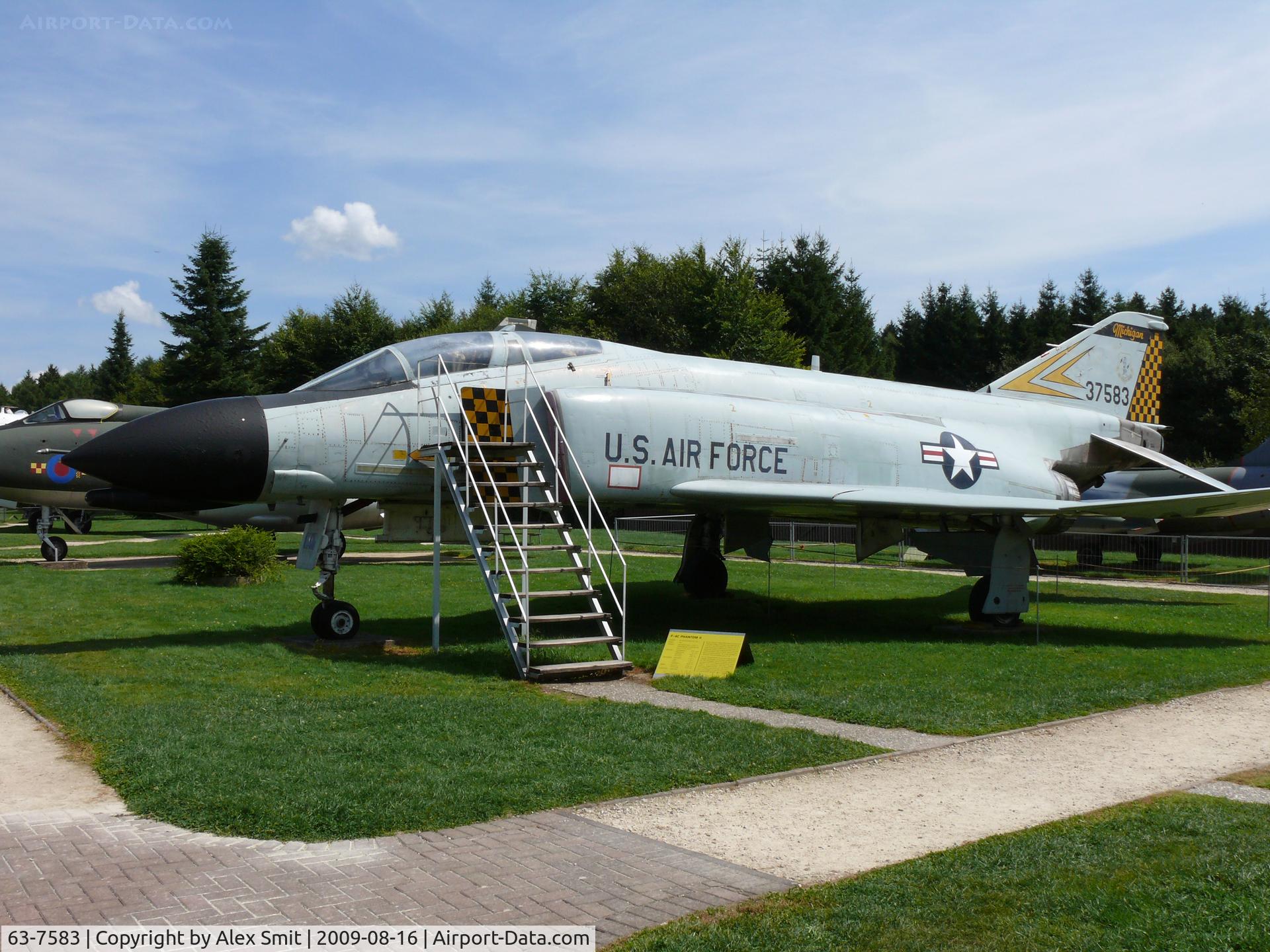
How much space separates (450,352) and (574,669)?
164 inches

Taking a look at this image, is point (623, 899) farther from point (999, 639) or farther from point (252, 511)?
point (252, 511)

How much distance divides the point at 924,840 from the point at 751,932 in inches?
62.8

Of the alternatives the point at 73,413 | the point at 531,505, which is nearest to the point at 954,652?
the point at 531,505

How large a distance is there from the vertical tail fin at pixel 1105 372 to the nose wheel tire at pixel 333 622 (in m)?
10.6

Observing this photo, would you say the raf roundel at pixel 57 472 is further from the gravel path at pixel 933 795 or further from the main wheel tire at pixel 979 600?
the gravel path at pixel 933 795

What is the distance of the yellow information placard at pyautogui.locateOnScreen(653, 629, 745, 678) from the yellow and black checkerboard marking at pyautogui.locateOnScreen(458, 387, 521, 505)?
264 cm

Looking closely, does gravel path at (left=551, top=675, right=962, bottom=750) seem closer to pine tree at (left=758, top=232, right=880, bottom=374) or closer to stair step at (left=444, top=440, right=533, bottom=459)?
stair step at (left=444, top=440, right=533, bottom=459)

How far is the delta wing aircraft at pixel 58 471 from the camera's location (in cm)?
2045

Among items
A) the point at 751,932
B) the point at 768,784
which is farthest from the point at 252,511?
the point at 751,932

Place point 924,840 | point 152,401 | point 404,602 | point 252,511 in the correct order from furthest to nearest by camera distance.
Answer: point 152,401 → point 252,511 → point 404,602 → point 924,840

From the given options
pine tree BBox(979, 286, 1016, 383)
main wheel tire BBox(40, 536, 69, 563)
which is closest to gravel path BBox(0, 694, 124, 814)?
main wheel tire BBox(40, 536, 69, 563)

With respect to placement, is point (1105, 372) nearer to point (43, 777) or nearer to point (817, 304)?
point (43, 777)

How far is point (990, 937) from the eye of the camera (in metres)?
3.88

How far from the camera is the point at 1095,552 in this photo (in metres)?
25.0
